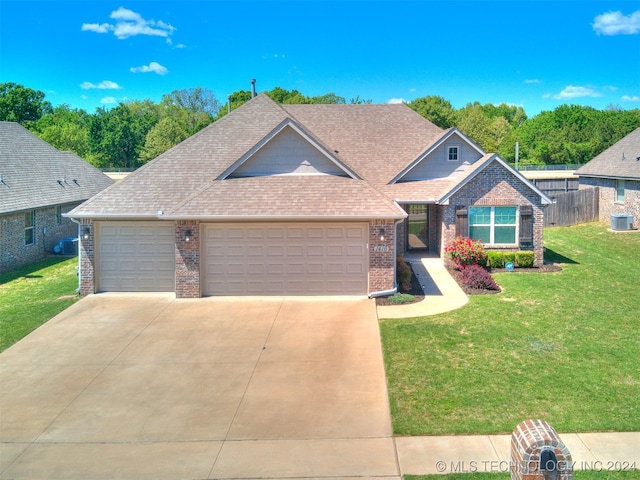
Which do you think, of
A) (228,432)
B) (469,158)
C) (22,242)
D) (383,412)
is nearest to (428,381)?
(383,412)

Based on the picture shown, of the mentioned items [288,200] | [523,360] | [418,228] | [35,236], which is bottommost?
[523,360]

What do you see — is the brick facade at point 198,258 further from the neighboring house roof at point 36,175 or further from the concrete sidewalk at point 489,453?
the concrete sidewalk at point 489,453

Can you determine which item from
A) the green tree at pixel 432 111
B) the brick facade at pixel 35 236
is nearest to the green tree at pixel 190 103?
the green tree at pixel 432 111

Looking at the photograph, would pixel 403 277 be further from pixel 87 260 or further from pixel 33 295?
pixel 33 295

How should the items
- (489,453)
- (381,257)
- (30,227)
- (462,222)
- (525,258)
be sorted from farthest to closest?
(30,227), (462,222), (525,258), (381,257), (489,453)

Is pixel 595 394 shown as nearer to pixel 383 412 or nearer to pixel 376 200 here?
pixel 383 412

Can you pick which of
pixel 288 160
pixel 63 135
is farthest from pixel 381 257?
pixel 63 135

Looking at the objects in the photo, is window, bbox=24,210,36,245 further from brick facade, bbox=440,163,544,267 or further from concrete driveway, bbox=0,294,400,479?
brick facade, bbox=440,163,544,267

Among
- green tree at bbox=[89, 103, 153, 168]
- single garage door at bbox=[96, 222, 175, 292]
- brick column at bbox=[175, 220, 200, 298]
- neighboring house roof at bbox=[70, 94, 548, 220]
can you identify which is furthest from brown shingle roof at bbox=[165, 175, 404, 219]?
green tree at bbox=[89, 103, 153, 168]
